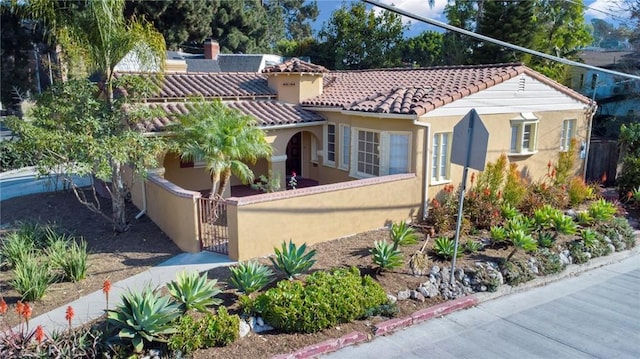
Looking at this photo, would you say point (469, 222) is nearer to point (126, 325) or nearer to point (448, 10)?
point (126, 325)

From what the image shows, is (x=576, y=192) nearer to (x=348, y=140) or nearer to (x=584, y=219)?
(x=584, y=219)

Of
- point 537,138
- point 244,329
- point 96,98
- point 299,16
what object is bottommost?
point 244,329

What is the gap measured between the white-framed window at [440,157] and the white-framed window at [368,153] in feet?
5.54

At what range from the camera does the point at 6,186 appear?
18.5 m

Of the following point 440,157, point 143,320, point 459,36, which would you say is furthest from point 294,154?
point 459,36

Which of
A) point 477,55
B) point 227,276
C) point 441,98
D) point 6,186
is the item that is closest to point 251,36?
point 477,55

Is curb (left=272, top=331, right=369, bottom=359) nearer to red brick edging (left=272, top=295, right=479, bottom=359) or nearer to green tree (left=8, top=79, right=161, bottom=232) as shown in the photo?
red brick edging (left=272, top=295, right=479, bottom=359)

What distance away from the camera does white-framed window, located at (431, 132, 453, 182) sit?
500 inches

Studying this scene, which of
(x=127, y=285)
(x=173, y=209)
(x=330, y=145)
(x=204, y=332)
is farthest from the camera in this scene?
(x=330, y=145)

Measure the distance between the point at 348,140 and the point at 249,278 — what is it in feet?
26.7

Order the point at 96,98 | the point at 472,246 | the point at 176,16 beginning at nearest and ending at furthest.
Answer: the point at 472,246
the point at 96,98
the point at 176,16

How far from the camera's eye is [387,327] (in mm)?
7465

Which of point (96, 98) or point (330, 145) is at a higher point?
point (96, 98)

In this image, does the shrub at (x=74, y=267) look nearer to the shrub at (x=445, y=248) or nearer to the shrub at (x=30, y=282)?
the shrub at (x=30, y=282)
